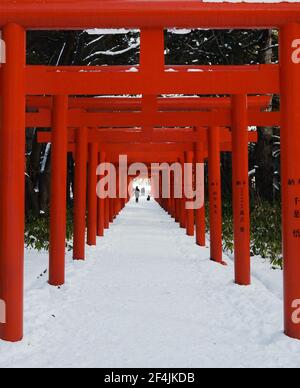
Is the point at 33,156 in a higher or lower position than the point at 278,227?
higher

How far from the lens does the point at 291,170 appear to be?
187 inches

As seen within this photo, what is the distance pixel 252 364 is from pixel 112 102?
212 inches

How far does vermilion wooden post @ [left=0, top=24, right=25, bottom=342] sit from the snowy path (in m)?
0.39

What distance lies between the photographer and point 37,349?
445 cm

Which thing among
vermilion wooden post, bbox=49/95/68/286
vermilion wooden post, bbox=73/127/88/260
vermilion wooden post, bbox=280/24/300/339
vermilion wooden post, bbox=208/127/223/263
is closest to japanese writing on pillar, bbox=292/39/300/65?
vermilion wooden post, bbox=280/24/300/339

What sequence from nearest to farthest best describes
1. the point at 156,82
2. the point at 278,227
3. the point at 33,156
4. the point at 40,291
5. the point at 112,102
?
the point at 156,82, the point at 40,291, the point at 112,102, the point at 278,227, the point at 33,156

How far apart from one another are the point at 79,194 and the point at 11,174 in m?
5.26

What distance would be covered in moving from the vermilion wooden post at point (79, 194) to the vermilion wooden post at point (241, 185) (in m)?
3.63

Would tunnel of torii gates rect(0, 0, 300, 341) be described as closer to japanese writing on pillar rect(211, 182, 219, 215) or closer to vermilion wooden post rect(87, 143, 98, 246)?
japanese writing on pillar rect(211, 182, 219, 215)

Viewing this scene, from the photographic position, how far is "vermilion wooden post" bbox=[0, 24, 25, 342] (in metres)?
4.59

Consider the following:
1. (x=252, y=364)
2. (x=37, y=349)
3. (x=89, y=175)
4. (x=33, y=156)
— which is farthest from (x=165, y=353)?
(x=33, y=156)

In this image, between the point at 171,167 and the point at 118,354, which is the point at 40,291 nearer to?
the point at 118,354

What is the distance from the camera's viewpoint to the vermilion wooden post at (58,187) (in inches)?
292

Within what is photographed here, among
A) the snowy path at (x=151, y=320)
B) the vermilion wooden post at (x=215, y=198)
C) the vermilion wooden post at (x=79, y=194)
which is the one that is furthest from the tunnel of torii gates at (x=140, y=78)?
the vermilion wooden post at (x=215, y=198)
